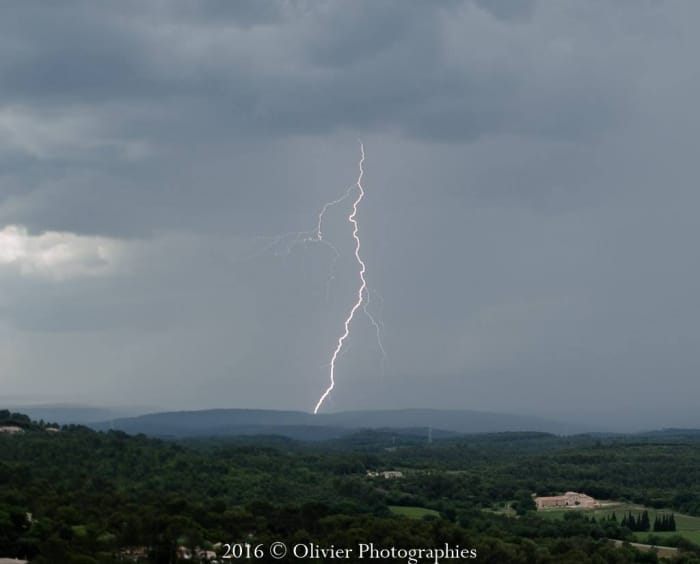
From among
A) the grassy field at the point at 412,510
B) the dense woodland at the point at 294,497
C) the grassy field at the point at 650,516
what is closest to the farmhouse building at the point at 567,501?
the grassy field at the point at 650,516

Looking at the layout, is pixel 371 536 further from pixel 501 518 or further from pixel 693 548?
pixel 501 518

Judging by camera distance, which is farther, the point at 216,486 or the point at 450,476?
the point at 450,476

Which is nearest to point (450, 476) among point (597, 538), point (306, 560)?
point (597, 538)

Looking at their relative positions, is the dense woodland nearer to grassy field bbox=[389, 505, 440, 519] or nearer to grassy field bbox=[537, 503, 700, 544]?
grassy field bbox=[389, 505, 440, 519]

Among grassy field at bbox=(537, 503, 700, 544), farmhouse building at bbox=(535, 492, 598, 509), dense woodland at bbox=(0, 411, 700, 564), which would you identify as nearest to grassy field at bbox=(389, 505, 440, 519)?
dense woodland at bbox=(0, 411, 700, 564)

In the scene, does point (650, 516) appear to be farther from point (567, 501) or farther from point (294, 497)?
point (294, 497)

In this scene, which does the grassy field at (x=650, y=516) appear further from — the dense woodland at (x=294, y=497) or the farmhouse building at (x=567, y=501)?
the farmhouse building at (x=567, y=501)
